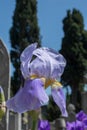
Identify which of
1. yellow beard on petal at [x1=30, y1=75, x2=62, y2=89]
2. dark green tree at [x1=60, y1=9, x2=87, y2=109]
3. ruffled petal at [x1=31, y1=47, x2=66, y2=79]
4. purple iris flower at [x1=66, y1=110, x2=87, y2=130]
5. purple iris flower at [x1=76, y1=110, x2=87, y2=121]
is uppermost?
dark green tree at [x1=60, y1=9, x2=87, y2=109]

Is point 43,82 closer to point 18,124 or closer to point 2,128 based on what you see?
point 2,128

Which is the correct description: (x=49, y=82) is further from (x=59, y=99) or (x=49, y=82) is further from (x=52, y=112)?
(x=52, y=112)

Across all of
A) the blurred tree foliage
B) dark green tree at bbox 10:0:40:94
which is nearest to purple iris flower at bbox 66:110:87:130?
the blurred tree foliage

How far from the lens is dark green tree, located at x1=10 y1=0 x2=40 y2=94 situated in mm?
26250

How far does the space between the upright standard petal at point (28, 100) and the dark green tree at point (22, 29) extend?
23.9 metres

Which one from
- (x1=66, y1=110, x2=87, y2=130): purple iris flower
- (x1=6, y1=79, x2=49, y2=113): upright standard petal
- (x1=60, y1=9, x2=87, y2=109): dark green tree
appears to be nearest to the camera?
(x1=6, y1=79, x2=49, y2=113): upright standard petal

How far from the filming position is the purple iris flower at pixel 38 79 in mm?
878

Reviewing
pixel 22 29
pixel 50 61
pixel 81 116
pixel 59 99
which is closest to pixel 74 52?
pixel 22 29

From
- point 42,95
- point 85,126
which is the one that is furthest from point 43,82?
point 85,126

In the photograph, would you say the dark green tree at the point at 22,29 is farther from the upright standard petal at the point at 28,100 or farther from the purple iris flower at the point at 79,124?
the upright standard petal at the point at 28,100

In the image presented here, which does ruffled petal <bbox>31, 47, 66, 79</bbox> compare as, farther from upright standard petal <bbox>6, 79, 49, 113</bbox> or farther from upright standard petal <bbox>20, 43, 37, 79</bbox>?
upright standard petal <bbox>6, 79, 49, 113</bbox>

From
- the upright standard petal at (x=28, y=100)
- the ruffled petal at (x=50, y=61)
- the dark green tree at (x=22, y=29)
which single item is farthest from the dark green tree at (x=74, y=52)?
the upright standard petal at (x=28, y=100)

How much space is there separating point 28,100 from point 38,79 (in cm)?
7

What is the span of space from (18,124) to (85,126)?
4503mm
